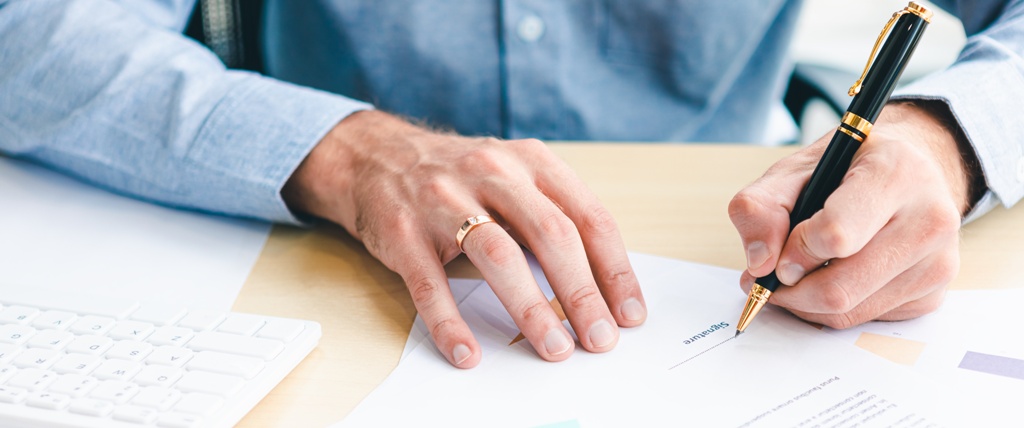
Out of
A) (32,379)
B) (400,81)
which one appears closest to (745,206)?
(32,379)

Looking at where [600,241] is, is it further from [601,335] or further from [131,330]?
[131,330]

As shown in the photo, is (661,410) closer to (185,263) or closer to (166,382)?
(166,382)

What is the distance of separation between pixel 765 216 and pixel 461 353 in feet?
0.68

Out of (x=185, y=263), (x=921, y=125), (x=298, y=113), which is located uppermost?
(x=921, y=125)

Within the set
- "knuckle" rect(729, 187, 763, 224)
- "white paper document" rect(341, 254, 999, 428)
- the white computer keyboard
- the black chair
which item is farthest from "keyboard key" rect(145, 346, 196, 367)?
the black chair

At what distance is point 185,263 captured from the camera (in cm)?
64

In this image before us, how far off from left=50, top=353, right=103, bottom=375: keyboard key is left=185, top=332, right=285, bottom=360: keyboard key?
5cm

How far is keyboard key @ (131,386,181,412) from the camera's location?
17.1 inches

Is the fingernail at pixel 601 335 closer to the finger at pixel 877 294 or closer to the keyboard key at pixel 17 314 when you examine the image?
the finger at pixel 877 294

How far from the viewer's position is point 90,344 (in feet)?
1.61

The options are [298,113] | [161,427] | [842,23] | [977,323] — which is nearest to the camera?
[161,427]

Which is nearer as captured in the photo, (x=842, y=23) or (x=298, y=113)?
(x=298, y=113)

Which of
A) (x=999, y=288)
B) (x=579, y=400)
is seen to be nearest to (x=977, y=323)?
(x=999, y=288)

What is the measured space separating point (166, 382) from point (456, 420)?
16cm
